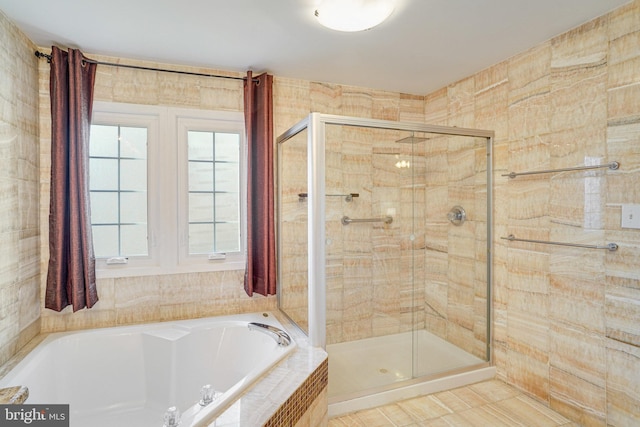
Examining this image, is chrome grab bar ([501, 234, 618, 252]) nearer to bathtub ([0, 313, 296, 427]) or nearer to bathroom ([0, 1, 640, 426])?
bathroom ([0, 1, 640, 426])

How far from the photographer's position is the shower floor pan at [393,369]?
222 centimetres

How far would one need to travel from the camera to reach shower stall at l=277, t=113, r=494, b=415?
219cm

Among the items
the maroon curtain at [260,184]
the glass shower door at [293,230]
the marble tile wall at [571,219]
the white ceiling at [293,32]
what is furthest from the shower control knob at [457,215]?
the maroon curtain at [260,184]

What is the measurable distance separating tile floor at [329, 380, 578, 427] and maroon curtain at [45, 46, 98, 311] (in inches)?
71.4

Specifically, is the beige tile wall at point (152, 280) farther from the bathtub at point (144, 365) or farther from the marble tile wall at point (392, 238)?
the marble tile wall at point (392, 238)

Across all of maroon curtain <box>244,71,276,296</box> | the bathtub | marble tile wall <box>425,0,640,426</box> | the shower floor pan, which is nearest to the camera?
marble tile wall <box>425,0,640,426</box>

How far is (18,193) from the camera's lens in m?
1.95

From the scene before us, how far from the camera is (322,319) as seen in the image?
7.07ft

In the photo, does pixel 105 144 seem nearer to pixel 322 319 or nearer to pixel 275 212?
pixel 275 212

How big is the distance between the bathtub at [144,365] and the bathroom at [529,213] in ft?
0.73

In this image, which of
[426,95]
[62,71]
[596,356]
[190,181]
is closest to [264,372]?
[190,181]

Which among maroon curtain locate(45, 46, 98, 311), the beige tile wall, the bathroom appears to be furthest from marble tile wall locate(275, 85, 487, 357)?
maroon curtain locate(45, 46, 98, 311)

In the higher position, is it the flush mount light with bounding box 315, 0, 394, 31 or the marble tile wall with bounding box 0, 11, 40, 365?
the flush mount light with bounding box 315, 0, 394, 31

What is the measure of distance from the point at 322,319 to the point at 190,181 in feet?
4.48
